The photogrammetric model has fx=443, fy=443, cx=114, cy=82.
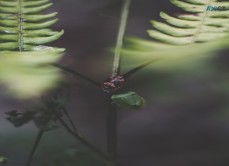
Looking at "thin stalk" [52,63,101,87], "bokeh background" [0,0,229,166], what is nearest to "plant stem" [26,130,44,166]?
"bokeh background" [0,0,229,166]

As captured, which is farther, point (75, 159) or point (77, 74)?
point (77, 74)

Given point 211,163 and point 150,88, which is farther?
point 150,88

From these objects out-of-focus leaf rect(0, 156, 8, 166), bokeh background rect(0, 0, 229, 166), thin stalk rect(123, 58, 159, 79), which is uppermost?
thin stalk rect(123, 58, 159, 79)

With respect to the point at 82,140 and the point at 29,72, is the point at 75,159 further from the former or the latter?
the point at 29,72

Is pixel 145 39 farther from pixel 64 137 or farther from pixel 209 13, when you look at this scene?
pixel 64 137

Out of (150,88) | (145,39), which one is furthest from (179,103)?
(145,39)

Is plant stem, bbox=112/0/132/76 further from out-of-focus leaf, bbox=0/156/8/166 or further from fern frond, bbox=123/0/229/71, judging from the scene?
out-of-focus leaf, bbox=0/156/8/166

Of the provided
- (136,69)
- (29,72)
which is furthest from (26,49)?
(136,69)
